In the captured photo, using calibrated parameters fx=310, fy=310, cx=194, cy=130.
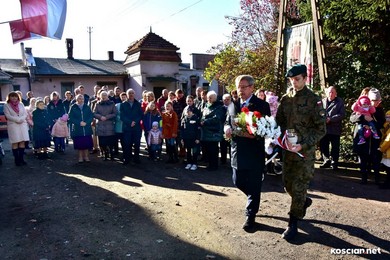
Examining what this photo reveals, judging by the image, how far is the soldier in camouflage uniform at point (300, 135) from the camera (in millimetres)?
3814

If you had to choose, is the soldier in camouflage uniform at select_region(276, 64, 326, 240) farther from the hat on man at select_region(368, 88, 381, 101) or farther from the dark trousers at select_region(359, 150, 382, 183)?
the hat on man at select_region(368, 88, 381, 101)

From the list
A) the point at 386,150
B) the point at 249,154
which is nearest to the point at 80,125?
the point at 249,154

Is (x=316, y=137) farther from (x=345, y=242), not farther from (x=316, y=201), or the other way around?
(x=316, y=201)

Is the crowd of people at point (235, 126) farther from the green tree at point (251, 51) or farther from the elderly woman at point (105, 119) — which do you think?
the green tree at point (251, 51)

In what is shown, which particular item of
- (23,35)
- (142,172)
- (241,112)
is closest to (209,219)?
(241,112)

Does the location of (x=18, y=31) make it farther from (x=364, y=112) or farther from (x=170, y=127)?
(x=364, y=112)

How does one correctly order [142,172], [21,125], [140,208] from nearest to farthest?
[140,208], [142,172], [21,125]

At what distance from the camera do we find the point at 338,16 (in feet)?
32.0

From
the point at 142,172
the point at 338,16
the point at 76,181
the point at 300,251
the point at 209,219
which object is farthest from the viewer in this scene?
the point at 338,16

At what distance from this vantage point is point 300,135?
3861 mm

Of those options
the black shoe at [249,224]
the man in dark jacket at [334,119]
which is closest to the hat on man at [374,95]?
the man in dark jacket at [334,119]

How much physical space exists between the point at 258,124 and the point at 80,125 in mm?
6157

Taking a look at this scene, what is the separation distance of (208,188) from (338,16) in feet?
23.7

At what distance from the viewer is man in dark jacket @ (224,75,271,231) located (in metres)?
4.19
